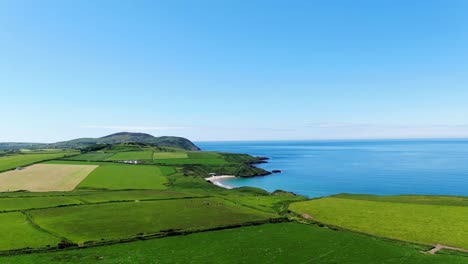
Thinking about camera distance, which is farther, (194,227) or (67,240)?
(194,227)

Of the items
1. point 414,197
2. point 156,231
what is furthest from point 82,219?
point 414,197

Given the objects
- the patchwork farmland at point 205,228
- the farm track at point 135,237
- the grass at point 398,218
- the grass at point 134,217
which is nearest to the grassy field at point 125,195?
the patchwork farmland at point 205,228

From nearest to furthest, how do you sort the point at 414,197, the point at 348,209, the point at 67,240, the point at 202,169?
the point at 67,240, the point at 348,209, the point at 414,197, the point at 202,169

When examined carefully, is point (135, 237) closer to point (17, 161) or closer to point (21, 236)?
point (21, 236)

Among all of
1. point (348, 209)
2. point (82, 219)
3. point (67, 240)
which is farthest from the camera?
point (348, 209)

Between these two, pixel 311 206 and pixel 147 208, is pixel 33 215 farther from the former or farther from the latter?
pixel 311 206

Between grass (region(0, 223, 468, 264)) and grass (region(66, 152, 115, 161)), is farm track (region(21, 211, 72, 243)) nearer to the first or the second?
grass (region(0, 223, 468, 264))

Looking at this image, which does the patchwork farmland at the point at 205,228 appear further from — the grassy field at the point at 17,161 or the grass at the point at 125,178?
the grassy field at the point at 17,161

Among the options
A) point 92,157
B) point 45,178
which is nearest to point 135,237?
point 45,178
